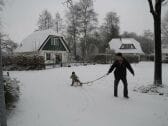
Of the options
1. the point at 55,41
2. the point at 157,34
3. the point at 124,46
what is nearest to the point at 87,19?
the point at 55,41

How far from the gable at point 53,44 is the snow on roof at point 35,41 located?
84 cm

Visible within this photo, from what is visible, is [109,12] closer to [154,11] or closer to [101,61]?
[101,61]

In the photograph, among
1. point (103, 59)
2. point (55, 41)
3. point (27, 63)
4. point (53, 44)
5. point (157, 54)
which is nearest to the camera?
point (157, 54)

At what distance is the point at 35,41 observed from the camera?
1355 inches

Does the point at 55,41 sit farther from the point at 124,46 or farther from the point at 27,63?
the point at 124,46

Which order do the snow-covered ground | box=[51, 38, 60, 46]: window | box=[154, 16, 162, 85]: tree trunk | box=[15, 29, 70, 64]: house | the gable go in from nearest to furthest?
the snow-covered ground < box=[154, 16, 162, 85]: tree trunk < box=[15, 29, 70, 64]: house < the gable < box=[51, 38, 60, 46]: window

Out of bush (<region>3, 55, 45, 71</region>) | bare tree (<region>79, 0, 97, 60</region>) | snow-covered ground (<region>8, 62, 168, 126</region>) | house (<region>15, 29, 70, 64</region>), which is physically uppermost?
bare tree (<region>79, 0, 97, 60</region>)

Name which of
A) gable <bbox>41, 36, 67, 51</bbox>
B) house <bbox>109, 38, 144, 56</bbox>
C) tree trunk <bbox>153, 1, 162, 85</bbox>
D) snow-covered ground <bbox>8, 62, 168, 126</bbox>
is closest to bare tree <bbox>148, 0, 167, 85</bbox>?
tree trunk <bbox>153, 1, 162, 85</bbox>

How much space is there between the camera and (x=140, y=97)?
844cm

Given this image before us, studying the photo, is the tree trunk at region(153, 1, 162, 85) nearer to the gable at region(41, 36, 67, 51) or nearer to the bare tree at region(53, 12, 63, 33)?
the gable at region(41, 36, 67, 51)

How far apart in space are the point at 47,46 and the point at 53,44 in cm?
145

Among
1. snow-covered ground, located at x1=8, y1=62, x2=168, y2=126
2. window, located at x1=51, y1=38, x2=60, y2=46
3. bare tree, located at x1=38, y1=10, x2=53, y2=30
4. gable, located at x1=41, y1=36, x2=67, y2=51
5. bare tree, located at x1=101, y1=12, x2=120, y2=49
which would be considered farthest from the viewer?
bare tree, located at x1=101, y1=12, x2=120, y2=49

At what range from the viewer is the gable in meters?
34.2

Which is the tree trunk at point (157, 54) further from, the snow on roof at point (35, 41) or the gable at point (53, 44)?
the gable at point (53, 44)
